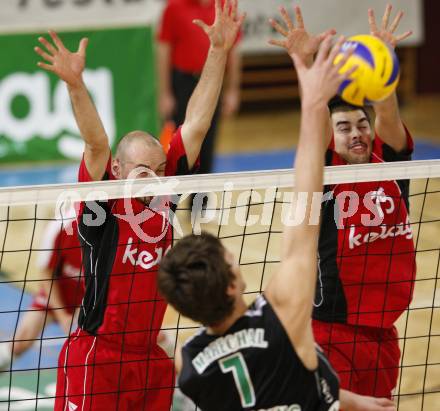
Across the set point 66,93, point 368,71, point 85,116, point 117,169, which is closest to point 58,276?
point 117,169

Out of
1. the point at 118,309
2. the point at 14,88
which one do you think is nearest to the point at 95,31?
the point at 14,88

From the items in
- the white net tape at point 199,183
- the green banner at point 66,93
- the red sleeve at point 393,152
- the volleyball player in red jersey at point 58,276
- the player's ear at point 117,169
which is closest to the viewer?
the white net tape at point 199,183

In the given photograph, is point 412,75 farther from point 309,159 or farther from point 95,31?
point 309,159

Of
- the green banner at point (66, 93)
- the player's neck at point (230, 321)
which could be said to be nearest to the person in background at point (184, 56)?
the green banner at point (66, 93)

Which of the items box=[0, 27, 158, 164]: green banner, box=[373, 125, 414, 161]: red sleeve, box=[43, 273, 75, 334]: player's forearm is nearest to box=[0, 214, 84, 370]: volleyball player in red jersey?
box=[43, 273, 75, 334]: player's forearm

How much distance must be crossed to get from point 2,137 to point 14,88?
667 millimetres

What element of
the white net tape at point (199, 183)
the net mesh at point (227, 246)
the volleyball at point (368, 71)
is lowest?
the net mesh at point (227, 246)

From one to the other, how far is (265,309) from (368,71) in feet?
3.86

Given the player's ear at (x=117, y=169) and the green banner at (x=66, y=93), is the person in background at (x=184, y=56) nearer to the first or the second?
the green banner at (x=66, y=93)

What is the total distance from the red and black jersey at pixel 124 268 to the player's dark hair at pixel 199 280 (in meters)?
1.12

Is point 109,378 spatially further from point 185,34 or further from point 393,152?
point 185,34

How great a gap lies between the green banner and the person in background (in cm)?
193

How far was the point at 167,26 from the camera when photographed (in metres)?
9.04

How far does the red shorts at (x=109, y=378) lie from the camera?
3.87 meters
